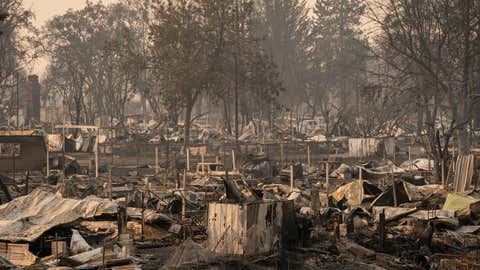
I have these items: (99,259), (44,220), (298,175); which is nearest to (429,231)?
(99,259)

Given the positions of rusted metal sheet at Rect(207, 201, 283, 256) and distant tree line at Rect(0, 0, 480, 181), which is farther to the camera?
distant tree line at Rect(0, 0, 480, 181)

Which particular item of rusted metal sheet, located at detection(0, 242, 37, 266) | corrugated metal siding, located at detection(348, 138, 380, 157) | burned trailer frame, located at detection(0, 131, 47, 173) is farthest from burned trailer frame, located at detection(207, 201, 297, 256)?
corrugated metal siding, located at detection(348, 138, 380, 157)

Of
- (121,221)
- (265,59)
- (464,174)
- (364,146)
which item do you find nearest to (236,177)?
(464,174)

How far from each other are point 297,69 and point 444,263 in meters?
71.3

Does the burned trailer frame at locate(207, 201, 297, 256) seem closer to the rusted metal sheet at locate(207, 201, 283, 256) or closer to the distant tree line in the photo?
the rusted metal sheet at locate(207, 201, 283, 256)

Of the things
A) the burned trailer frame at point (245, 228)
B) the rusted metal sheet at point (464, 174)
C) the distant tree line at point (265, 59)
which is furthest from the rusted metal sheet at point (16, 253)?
the rusted metal sheet at point (464, 174)

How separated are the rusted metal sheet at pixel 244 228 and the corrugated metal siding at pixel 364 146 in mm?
29304

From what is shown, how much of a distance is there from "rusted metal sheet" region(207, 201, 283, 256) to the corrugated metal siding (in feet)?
96.1

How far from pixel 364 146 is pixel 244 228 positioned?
30613 millimetres

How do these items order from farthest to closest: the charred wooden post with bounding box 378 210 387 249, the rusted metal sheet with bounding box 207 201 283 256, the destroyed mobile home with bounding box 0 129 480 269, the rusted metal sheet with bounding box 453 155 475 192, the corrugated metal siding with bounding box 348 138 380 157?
the corrugated metal siding with bounding box 348 138 380 157 → the rusted metal sheet with bounding box 453 155 475 192 → the charred wooden post with bounding box 378 210 387 249 → the rusted metal sheet with bounding box 207 201 283 256 → the destroyed mobile home with bounding box 0 129 480 269

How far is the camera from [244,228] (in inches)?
594

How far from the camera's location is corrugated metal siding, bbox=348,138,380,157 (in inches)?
1752

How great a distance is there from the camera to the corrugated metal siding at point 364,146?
146ft

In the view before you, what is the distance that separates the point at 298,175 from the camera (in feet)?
111
